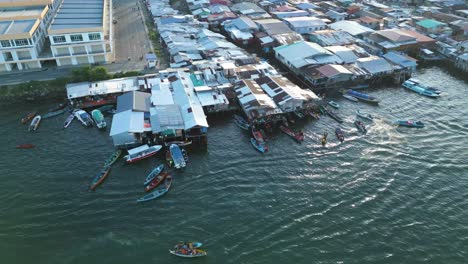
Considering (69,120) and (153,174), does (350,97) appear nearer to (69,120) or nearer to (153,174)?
(153,174)

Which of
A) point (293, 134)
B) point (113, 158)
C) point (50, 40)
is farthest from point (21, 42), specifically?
point (293, 134)

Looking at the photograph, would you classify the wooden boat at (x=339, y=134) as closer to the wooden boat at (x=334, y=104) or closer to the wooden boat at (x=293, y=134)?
the wooden boat at (x=293, y=134)

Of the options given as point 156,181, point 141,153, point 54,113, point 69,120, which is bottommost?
point 156,181

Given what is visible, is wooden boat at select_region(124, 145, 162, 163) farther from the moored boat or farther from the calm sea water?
the moored boat

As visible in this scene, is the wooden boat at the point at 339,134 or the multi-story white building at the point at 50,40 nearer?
the wooden boat at the point at 339,134

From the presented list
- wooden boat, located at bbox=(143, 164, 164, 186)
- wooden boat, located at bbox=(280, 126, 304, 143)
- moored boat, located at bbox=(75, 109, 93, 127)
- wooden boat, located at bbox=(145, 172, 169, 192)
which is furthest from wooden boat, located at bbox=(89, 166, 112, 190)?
wooden boat, located at bbox=(280, 126, 304, 143)

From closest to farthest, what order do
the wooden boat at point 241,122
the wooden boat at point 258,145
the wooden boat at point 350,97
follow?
the wooden boat at point 258,145 → the wooden boat at point 241,122 → the wooden boat at point 350,97

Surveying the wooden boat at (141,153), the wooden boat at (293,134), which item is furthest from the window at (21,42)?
the wooden boat at (293,134)
